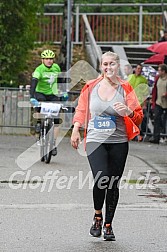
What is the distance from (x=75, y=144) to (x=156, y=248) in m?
1.30

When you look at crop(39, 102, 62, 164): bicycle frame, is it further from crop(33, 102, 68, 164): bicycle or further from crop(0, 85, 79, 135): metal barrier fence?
crop(0, 85, 79, 135): metal barrier fence

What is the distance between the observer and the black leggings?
352 inches

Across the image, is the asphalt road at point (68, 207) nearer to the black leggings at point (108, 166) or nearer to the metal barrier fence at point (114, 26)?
the black leggings at point (108, 166)

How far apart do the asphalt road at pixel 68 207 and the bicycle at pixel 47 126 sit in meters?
0.22

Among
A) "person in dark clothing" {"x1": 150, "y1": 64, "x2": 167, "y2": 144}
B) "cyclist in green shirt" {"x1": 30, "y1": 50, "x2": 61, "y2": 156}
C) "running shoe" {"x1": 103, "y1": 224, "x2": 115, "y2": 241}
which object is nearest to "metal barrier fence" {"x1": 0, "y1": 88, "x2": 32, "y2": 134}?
"person in dark clothing" {"x1": 150, "y1": 64, "x2": 167, "y2": 144}

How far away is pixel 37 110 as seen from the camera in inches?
611

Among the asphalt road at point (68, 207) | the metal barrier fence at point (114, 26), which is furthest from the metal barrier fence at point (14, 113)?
the metal barrier fence at point (114, 26)

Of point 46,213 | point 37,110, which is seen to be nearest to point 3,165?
point 37,110

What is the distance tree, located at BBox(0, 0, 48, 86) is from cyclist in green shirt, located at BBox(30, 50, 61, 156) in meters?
10.3

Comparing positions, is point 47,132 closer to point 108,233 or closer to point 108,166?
point 108,166

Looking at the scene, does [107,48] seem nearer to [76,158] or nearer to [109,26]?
[109,26]

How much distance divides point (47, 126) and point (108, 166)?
6.51m

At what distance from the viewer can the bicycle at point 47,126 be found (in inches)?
599

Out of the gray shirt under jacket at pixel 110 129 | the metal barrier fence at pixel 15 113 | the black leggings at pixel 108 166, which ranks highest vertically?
the gray shirt under jacket at pixel 110 129
